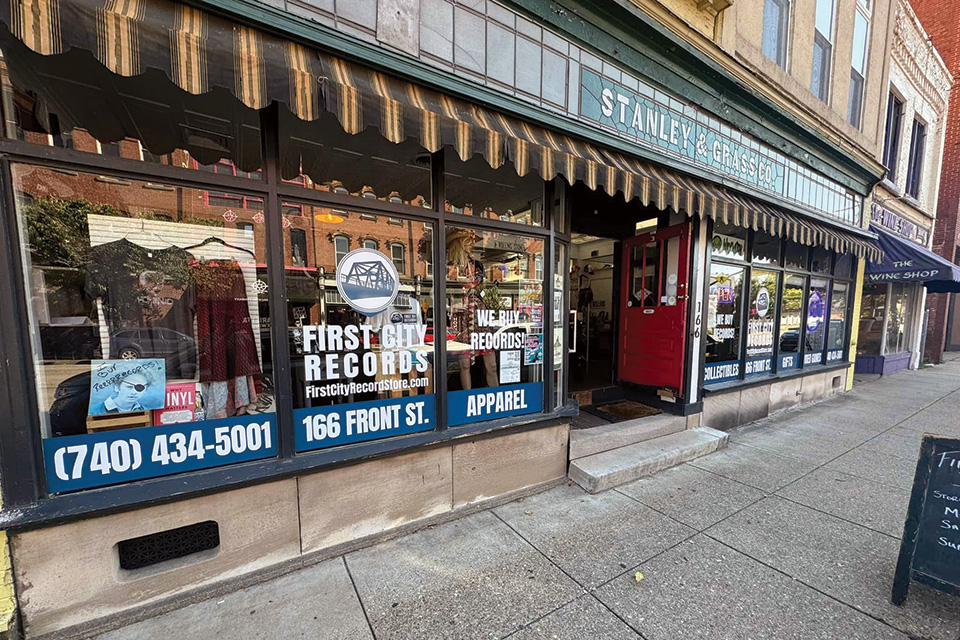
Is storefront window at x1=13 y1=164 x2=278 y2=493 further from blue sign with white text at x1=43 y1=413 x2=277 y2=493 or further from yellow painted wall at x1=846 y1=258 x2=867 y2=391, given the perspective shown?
yellow painted wall at x1=846 y1=258 x2=867 y2=391

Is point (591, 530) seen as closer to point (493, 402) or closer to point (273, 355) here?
point (493, 402)

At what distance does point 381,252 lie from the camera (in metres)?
3.14

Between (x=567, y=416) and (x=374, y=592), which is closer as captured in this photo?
(x=374, y=592)

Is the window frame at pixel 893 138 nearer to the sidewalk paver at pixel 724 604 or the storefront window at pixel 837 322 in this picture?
the storefront window at pixel 837 322

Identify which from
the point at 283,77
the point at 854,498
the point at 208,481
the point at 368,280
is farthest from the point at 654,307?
the point at 208,481

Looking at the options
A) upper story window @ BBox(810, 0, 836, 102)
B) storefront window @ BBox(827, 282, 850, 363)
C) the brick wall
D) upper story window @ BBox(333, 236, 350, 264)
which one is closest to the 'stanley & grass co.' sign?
upper story window @ BBox(810, 0, 836, 102)

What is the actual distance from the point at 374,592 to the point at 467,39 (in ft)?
14.0

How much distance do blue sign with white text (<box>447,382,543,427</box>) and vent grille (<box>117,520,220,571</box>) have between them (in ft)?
6.27

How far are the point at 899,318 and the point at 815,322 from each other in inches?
280

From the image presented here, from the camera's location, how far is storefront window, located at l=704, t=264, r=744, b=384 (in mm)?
5422

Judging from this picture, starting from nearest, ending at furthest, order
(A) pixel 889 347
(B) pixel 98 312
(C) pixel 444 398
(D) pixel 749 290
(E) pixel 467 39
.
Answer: (B) pixel 98 312 < (E) pixel 467 39 < (C) pixel 444 398 < (D) pixel 749 290 < (A) pixel 889 347

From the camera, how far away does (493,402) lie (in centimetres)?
358

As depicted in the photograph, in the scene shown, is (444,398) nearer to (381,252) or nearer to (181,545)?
(381,252)

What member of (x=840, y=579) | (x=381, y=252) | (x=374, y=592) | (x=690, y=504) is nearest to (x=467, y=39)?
(x=381, y=252)
